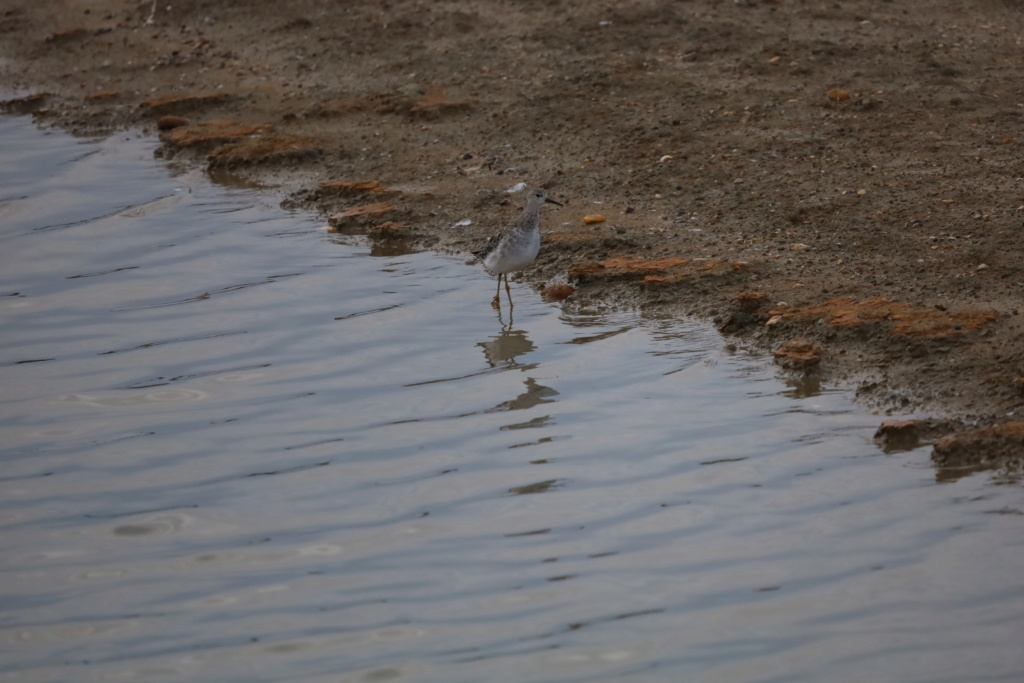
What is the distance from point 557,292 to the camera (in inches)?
311

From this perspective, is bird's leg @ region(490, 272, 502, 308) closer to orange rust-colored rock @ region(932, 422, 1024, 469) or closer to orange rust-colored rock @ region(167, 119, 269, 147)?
orange rust-colored rock @ region(932, 422, 1024, 469)

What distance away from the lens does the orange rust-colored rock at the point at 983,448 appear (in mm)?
5262

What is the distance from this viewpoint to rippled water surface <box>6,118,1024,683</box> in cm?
425

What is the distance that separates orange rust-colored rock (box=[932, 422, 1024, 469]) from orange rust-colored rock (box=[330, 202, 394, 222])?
17.7 feet

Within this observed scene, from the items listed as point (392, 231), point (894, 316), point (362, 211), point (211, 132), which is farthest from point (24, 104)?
point (894, 316)

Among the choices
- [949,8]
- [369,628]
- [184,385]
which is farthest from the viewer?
[949,8]

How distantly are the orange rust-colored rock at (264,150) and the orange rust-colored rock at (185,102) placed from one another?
149 centimetres

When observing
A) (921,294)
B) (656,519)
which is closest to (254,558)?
(656,519)

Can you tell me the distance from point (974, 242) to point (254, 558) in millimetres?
5180

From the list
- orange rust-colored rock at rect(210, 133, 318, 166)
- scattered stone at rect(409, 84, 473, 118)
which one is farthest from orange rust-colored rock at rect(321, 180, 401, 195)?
scattered stone at rect(409, 84, 473, 118)

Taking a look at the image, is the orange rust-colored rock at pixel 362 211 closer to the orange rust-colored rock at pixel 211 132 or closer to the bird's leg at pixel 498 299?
the bird's leg at pixel 498 299

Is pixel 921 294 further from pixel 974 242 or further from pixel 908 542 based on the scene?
pixel 908 542

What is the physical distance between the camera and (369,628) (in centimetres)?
439

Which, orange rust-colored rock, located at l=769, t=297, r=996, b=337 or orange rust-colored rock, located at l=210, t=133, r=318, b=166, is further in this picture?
orange rust-colored rock, located at l=210, t=133, r=318, b=166
